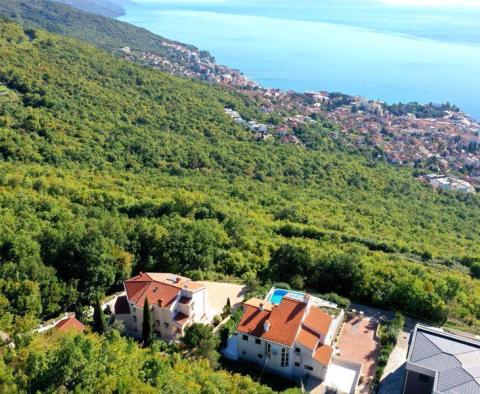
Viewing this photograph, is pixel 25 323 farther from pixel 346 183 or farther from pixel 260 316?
pixel 346 183

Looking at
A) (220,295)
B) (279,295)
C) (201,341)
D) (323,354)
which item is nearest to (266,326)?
(323,354)

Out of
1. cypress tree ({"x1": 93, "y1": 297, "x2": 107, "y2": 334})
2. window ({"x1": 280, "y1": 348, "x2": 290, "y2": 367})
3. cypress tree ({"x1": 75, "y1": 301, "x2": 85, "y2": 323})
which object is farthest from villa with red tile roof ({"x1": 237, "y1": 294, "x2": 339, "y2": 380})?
cypress tree ({"x1": 75, "y1": 301, "x2": 85, "y2": 323})

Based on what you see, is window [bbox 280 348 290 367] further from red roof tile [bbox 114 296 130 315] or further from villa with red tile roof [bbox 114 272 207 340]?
red roof tile [bbox 114 296 130 315]

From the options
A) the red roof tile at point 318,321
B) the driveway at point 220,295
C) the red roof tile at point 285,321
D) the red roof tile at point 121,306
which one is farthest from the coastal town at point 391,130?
the red roof tile at point 285,321

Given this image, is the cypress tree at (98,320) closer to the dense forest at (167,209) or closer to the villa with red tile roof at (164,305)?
the villa with red tile roof at (164,305)

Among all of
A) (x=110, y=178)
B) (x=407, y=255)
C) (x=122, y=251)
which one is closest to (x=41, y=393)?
(x=122, y=251)
